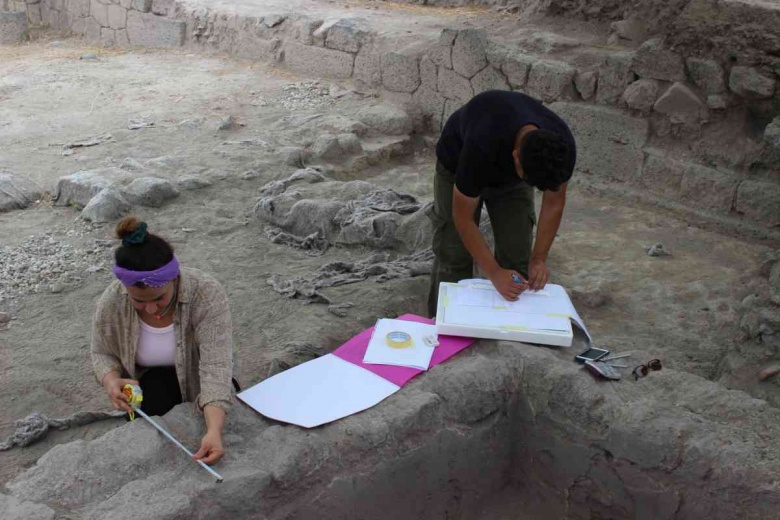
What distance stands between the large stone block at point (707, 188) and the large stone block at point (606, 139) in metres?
0.39

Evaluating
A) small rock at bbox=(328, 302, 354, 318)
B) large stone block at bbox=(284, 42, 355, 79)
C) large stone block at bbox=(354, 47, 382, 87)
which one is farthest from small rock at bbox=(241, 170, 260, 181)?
large stone block at bbox=(284, 42, 355, 79)

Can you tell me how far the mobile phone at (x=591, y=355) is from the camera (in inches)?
122

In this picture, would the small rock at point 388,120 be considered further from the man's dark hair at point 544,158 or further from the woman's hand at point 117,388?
the woman's hand at point 117,388

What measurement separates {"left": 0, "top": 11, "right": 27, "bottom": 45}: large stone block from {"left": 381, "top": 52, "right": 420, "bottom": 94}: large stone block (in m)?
6.17

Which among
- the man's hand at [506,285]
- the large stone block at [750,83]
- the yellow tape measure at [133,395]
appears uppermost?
the large stone block at [750,83]

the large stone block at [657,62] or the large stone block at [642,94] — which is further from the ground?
the large stone block at [657,62]

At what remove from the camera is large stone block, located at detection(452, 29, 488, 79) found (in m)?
6.82

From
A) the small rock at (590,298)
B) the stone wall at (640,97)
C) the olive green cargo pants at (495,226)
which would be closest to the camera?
the olive green cargo pants at (495,226)

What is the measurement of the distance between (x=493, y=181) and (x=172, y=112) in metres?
5.36

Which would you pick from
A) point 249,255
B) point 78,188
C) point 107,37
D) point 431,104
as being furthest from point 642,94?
point 107,37

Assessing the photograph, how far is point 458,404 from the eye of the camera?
9.76 feet

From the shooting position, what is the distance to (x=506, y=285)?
133 inches

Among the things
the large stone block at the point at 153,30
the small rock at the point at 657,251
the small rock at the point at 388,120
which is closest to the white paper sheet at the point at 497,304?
the small rock at the point at 657,251

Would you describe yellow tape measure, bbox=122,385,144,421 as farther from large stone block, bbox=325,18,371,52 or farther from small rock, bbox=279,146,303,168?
large stone block, bbox=325,18,371,52
